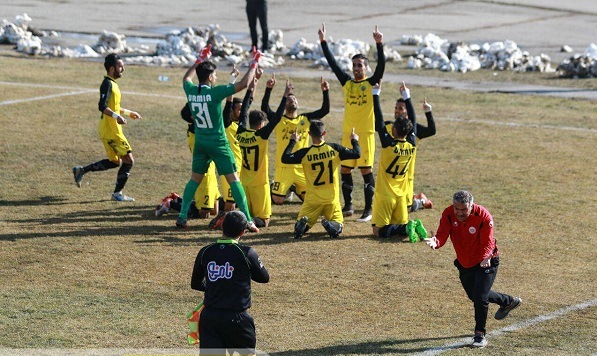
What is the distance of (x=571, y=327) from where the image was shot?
12.0 meters

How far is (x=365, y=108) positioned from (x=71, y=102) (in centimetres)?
1018

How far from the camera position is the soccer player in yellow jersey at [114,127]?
57.1ft

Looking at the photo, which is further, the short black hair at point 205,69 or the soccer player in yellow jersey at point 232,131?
the soccer player in yellow jersey at point 232,131

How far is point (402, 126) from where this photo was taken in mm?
15344

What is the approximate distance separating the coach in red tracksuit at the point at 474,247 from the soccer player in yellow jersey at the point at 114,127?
7390 millimetres

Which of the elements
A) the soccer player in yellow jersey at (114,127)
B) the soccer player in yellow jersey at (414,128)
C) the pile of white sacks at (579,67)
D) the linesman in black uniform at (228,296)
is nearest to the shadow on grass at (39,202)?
the soccer player in yellow jersey at (114,127)

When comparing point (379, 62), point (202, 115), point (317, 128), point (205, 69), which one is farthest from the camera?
point (379, 62)

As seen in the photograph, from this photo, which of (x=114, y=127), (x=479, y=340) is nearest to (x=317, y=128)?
(x=114, y=127)

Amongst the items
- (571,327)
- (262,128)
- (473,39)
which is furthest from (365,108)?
(473,39)

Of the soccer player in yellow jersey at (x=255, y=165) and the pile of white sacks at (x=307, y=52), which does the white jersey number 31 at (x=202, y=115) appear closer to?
the soccer player in yellow jersey at (x=255, y=165)

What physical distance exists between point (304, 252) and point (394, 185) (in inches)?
69.6

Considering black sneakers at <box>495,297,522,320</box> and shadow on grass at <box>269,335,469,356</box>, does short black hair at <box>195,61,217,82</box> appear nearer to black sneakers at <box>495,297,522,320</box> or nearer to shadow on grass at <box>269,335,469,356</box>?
shadow on grass at <box>269,335,469,356</box>

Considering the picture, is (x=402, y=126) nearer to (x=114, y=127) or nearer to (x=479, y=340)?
(x=479, y=340)

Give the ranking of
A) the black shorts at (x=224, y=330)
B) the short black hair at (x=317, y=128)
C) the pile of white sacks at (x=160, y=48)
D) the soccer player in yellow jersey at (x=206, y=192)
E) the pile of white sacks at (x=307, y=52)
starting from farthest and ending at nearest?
the pile of white sacks at (x=160, y=48) < the pile of white sacks at (x=307, y=52) < the soccer player in yellow jersey at (x=206, y=192) < the short black hair at (x=317, y=128) < the black shorts at (x=224, y=330)
